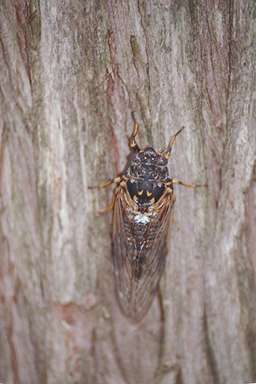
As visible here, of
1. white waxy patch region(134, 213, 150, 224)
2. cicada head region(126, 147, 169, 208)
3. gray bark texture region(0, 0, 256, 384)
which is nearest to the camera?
gray bark texture region(0, 0, 256, 384)

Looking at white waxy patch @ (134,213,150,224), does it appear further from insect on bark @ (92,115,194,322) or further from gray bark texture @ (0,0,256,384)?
gray bark texture @ (0,0,256,384)

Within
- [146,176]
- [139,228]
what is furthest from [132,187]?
[139,228]

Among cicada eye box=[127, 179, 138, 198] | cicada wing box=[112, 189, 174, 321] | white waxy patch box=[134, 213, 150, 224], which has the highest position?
cicada eye box=[127, 179, 138, 198]

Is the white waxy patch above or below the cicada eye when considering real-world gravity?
below

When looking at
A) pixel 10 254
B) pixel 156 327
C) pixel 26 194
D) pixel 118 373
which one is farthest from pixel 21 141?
pixel 118 373

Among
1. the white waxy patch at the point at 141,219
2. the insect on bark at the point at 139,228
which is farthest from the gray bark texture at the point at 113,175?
the white waxy patch at the point at 141,219

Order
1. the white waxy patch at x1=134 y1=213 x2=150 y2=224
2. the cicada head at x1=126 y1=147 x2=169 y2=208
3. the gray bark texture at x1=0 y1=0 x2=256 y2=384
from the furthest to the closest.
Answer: the white waxy patch at x1=134 y1=213 x2=150 y2=224
the cicada head at x1=126 y1=147 x2=169 y2=208
the gray bark texture at x1=0 y1=0 x2=256 y2=384

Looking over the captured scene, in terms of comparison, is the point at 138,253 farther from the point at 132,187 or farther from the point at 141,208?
the point at 132,187

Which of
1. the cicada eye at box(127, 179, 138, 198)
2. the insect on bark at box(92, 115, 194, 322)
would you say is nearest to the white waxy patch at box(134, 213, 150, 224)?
the insect on bark at box(92, 115, 194, 322)
